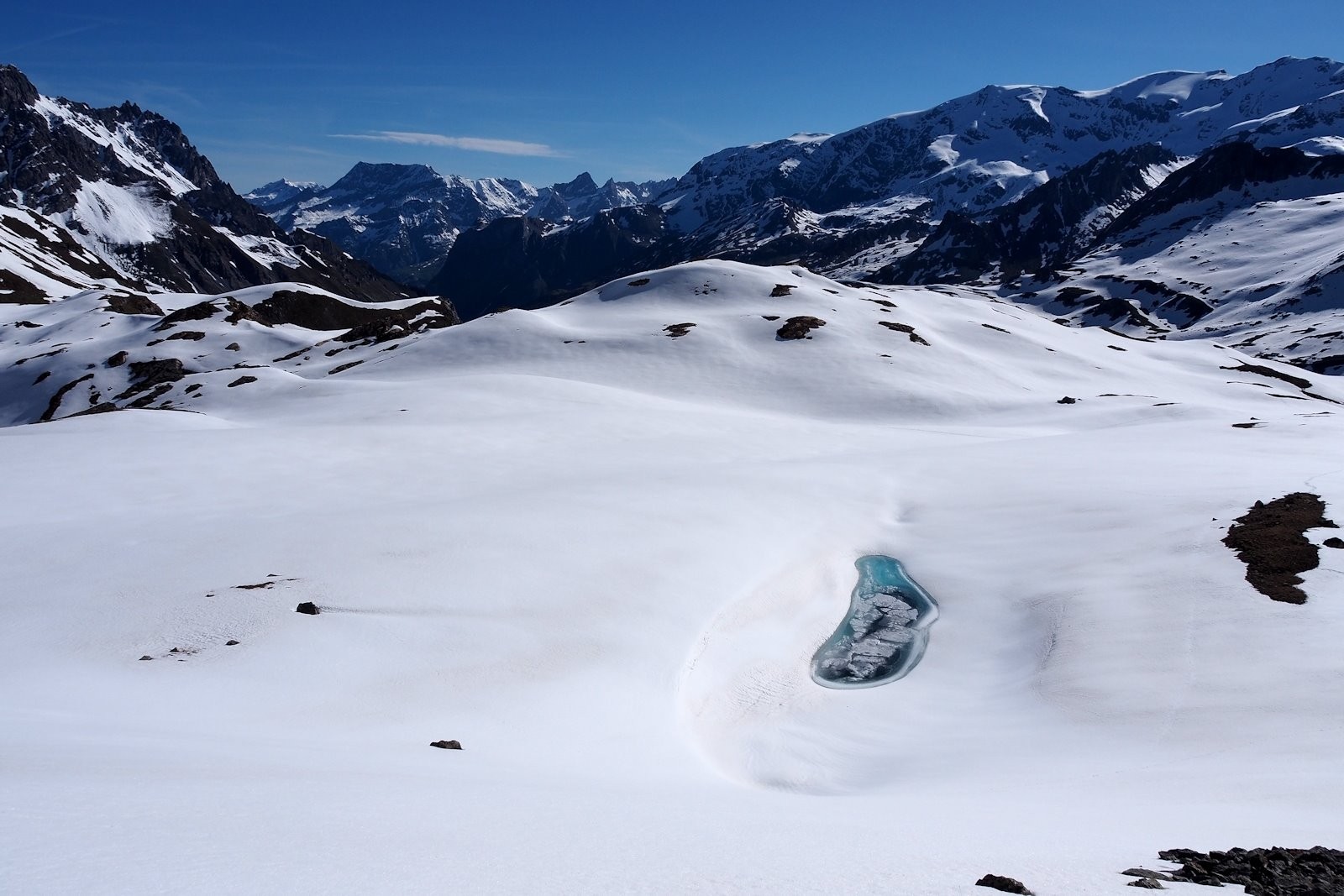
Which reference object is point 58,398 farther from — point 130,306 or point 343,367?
point 130,306

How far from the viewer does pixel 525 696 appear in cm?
1866

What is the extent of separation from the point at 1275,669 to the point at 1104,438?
32.6m

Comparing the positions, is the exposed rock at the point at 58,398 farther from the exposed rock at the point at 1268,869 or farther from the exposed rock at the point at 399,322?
the exposed rock at the point at 1268,869

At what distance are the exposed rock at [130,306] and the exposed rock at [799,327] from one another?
10244cm

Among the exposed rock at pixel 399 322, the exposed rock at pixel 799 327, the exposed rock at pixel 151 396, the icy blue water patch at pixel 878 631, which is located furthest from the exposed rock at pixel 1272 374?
the exposed rock at pixel 151 396

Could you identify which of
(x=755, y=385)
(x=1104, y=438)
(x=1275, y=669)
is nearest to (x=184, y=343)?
(x=755, y=385)

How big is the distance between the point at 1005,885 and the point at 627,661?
13683 mm

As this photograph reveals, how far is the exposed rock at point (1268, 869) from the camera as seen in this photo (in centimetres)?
945

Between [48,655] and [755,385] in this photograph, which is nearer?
[48,655]

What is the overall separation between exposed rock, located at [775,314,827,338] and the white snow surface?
34.0 meters

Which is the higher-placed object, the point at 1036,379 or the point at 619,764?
the point at 1036,379

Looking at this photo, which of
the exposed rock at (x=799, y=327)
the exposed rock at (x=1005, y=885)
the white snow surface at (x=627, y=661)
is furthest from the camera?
the exposed rock at (x=799, y=327)

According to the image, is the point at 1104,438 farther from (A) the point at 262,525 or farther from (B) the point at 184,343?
(B) the point at 184,343

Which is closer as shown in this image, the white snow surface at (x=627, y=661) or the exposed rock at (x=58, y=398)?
the white snow surface at (x=627, y=661)
